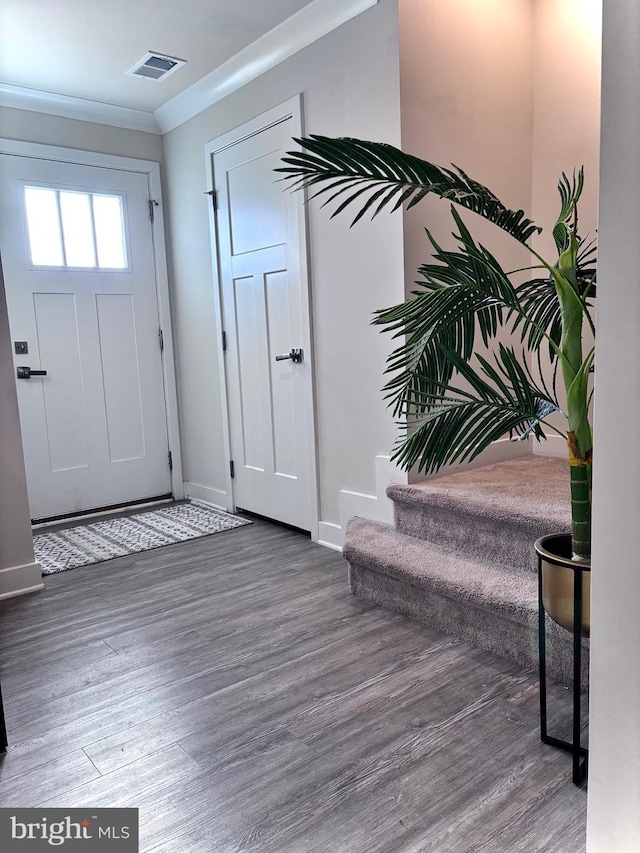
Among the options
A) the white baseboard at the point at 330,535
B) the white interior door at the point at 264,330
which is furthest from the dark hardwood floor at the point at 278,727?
the white interior door at the point at 264,330

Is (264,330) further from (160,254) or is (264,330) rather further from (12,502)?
(12,502)

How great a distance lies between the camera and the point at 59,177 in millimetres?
3637

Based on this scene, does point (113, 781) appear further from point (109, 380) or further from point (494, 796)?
point (109, 380)

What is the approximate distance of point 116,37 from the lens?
288cm

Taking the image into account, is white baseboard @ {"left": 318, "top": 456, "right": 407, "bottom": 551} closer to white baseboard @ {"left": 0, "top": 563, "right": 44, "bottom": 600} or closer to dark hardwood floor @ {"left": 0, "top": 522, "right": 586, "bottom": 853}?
dark hardwood floor @ {"left": 0, "top": 522, "right": 586, "bottom": 853}

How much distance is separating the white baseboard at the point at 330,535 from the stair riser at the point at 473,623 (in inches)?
20.2

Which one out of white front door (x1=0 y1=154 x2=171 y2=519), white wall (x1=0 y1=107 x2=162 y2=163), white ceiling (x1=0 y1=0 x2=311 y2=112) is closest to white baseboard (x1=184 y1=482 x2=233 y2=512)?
white front door (x1=0 y1=154 x2=171 y2=519)

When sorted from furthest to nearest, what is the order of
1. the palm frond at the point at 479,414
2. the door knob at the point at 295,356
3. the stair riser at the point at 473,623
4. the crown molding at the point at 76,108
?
the crown molding at the point at 76,108 < the door knob at the point at 295,356 < the stair riser at the point at 473,623 < the palm frond at the point at 479,414

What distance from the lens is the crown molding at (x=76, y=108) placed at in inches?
135

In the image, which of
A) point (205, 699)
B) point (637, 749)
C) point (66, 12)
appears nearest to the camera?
point (637, 749)

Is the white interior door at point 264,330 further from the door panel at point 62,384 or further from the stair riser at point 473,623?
the door panel at point 62,384

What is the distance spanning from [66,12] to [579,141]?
7.46 ft

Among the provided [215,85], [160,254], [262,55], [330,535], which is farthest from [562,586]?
[160,254]

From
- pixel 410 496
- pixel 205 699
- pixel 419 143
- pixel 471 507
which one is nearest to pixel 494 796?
pixel 205 699
